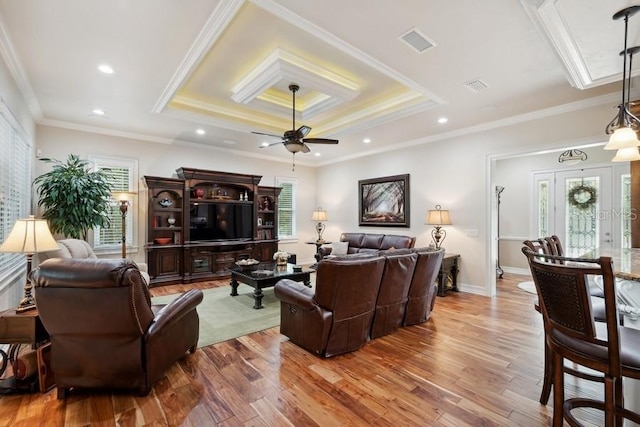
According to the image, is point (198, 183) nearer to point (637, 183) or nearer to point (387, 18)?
point (387, 18)

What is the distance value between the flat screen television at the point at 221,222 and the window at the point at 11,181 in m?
2.71

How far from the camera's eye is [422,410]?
7.04 feet

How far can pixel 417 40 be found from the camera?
2830 millimetres

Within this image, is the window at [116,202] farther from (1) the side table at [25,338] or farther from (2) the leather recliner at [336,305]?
(2) the leather recliner at [336,305]

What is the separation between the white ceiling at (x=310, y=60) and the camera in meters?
2.47

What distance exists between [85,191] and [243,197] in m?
3.20

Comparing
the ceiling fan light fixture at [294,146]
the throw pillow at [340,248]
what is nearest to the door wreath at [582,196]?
the throw pillow at [340,248]

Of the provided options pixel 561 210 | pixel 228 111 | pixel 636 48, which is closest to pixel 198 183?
pixel 228 111

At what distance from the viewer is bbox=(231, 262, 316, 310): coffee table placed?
4.39 metres

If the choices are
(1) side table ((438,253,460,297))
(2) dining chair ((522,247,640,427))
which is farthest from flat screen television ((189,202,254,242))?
(2) dining chair ((522,247,640,427))

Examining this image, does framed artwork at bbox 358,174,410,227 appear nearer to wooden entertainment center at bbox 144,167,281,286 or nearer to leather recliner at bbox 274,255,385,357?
wooden entertainment center at bbox 144,167,281,286

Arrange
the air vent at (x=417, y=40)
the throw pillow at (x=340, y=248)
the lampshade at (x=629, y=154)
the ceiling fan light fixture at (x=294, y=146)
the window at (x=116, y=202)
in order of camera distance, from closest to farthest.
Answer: the lampshade at (x=629, y=154) → the air vent at (x=417, y=40) → the ceiling fan light fixture at (x=294, y=146) → the window at (x=116, y=202) → the throw pillow at (x=340, y=248)

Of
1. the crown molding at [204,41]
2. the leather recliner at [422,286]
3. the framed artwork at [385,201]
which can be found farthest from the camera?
the framed artwork at [385,201]

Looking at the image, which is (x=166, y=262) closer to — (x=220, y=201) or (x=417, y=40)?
(x=220, y=201)
